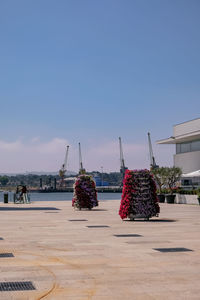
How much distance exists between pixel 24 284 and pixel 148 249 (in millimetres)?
4789

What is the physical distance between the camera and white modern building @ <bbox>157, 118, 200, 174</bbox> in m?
69.6

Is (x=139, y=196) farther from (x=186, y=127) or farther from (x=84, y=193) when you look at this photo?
(x=186, y=127)

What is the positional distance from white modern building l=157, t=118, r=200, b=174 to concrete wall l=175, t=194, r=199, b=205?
27.2 m

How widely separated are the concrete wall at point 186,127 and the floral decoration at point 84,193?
137 ft

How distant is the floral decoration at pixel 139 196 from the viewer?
70.9ft

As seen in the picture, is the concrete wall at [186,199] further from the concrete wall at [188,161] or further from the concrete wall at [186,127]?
the concrete wall at [186,127]

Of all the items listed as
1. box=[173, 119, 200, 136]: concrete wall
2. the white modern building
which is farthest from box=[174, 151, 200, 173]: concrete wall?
box=[173, 119, 200, 136]: concrete wall

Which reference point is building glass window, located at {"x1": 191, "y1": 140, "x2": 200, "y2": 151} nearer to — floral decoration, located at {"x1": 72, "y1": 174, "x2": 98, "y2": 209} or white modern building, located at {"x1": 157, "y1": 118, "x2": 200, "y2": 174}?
white modern building, located at {"x1": 157, "y1": 118, "x2": 200, "y2": 174}

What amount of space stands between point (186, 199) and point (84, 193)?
10834mm

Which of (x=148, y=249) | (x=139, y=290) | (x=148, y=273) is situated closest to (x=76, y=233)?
(x=148, y=249)

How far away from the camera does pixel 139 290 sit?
7.47m

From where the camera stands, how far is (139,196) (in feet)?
71.3

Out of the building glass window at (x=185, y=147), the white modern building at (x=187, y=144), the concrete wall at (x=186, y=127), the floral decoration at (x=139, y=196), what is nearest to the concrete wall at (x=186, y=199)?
the floral decoration at (x=139, y=196)

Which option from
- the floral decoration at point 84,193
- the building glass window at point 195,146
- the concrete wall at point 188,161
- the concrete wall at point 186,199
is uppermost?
the building glass window at point 195,146
